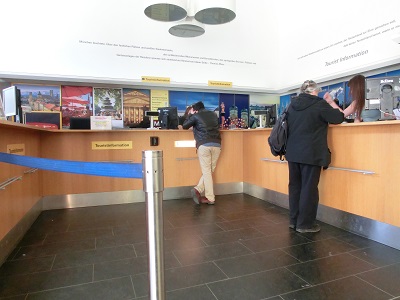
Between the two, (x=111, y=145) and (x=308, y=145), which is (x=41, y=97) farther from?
(x=308, y=145)

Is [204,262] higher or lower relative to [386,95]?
lower

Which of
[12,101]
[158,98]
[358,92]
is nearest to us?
[12,101]

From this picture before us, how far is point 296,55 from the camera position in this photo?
5.53 metres

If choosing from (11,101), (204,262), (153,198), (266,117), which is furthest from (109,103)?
(153,198)

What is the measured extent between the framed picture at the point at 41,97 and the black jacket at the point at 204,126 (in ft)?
9.32

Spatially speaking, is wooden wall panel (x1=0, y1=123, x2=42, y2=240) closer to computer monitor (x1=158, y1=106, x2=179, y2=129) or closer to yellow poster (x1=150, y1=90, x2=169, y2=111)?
computer monitor (x1=158, y1=106, x2=179, y2=129)

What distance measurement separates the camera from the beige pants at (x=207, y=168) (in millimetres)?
4141

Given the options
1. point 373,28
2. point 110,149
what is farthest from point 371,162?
point 110,149

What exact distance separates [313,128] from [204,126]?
67.9 inches

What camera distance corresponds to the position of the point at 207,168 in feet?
13.7

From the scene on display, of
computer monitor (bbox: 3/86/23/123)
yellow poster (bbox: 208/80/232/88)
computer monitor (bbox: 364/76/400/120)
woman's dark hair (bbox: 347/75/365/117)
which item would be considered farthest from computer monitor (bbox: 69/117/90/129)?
computer monitor (bbox: 364/76/400/120)

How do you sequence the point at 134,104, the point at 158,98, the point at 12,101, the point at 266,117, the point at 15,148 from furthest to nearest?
the point at 158,98, the point at 134,104, the point at 266,117, the point at 12,101, the point at 15,148

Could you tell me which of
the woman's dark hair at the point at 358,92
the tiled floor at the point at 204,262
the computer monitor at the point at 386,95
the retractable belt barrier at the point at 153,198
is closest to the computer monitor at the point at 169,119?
the tiled floor at the point at 204,262

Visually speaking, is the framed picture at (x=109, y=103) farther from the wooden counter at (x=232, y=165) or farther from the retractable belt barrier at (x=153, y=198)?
the retractable belt barrier at (x=153, y=198)
